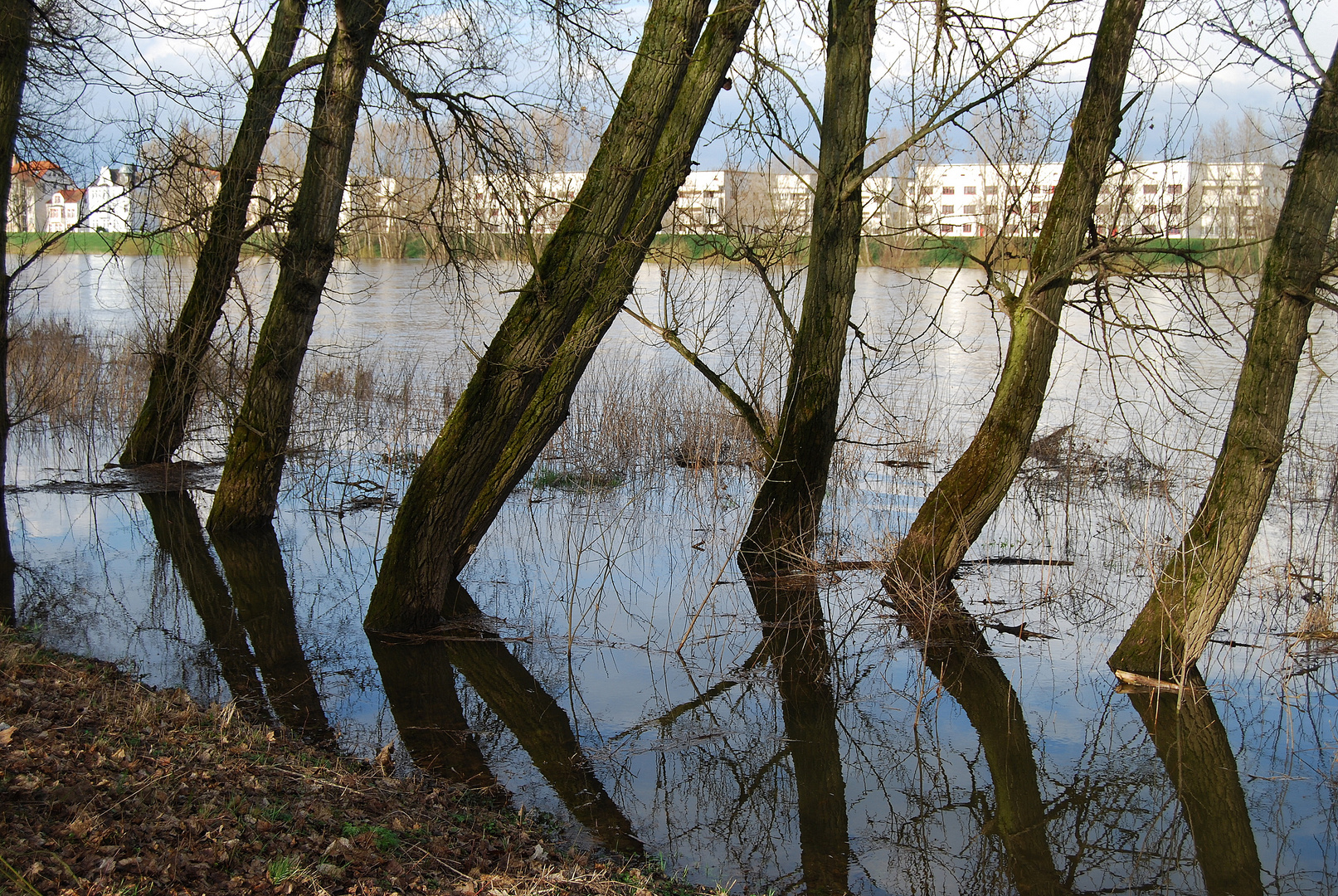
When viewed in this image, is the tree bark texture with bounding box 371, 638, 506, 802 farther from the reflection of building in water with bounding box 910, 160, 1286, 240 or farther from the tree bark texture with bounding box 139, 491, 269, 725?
the reflection of building in water with bounding box 910, 160, 1286, 240

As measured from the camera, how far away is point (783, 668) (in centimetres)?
586

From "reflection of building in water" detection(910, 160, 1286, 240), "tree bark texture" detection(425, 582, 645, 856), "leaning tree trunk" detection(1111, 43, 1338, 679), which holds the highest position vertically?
"reflection of building in water" detection(910, 160, 1286, 240)

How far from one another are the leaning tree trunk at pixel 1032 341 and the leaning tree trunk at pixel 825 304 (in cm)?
91

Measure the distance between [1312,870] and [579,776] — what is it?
297 centimetres

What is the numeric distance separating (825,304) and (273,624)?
447 centimetres

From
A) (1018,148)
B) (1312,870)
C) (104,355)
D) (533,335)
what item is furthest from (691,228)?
(104,355)

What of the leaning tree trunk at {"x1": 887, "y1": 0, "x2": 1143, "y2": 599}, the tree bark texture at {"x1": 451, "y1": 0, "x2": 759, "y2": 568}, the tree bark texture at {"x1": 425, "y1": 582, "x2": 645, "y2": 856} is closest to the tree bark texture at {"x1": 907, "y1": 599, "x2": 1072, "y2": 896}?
the leaning tree trunk at {"x1": 887, "y1": 0, "x2": 1143, "y2": 599}

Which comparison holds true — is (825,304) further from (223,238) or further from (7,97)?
(7,97)

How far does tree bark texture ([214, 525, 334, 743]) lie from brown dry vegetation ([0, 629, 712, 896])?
0.71 metres

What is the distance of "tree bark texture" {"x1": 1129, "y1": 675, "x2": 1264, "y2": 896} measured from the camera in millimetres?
3826

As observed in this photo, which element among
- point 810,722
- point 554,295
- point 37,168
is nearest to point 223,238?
point 37,168

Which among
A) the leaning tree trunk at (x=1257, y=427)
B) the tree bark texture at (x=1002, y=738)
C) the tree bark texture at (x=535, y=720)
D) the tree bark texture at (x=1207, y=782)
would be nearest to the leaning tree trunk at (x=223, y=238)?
the tree bark texture at (x=535, y=720)

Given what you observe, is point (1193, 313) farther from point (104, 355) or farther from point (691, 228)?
point (104, 355)

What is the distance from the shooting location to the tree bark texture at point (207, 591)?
5.21 metres
